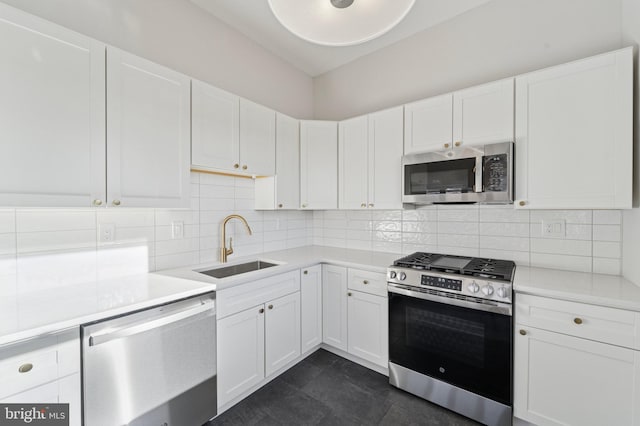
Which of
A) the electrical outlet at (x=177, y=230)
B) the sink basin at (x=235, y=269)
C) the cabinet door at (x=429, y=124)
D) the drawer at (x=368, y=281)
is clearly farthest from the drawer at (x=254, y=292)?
the cabinet door at (x=429, y=124)

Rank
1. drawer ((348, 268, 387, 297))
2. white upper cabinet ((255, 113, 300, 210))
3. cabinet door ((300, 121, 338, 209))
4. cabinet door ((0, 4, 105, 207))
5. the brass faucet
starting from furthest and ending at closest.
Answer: cabinet door ((300, 121, 338, 209)), white upper cabinet ((255, 113, 300, 210)), the brass faucet, drawer ((348, 268, 387, 297)), cabinet door ((0, 4, 105, 207))

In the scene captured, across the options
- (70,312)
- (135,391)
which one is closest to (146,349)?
(135,391)

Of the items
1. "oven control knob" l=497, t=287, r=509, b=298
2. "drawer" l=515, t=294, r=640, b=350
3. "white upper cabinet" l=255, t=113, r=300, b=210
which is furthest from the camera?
"white upper cabinet" l=255, t=113, r=300, b=210

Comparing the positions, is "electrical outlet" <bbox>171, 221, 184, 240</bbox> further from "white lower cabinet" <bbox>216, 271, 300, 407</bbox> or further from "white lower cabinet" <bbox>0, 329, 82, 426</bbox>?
"white lower cabinet" <bbox>0, 329, 82, 426</bbox>

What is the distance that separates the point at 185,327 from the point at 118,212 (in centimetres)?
90

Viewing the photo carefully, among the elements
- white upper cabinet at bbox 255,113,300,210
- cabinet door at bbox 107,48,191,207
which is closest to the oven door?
white upper cabinet at bbox 255,113,300,210

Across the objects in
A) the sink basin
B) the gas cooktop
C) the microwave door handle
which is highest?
the microwave door handle

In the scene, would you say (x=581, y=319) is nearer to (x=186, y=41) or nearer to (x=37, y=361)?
(x=37, y=361)

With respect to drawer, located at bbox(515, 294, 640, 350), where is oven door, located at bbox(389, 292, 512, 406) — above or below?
below

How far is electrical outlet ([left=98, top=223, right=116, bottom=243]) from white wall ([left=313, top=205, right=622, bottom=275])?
211cm

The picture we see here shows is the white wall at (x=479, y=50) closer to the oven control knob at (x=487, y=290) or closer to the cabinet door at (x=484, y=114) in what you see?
the cabinet door at (x=484, y=114)

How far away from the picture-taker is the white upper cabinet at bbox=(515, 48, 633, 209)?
1.57m

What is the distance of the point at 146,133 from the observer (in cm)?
165

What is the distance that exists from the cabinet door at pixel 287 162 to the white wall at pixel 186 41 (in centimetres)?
47
